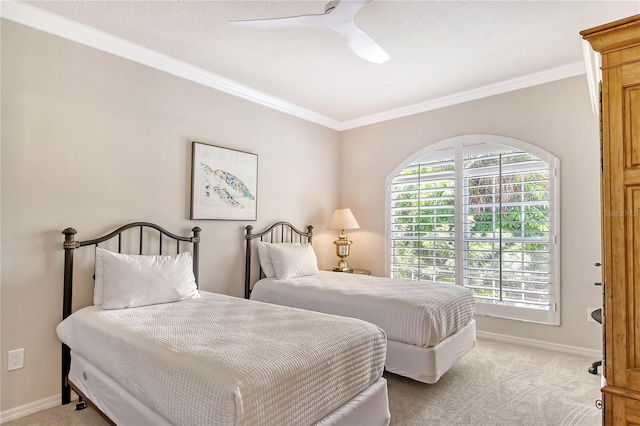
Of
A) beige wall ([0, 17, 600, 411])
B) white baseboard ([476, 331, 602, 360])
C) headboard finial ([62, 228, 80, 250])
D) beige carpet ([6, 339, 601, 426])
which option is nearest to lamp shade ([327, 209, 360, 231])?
beige wall ([0, 17, 600, 411])

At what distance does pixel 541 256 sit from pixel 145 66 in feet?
12.9

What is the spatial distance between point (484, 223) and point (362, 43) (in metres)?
2.34

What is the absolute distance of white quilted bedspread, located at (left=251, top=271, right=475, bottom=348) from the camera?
252cm

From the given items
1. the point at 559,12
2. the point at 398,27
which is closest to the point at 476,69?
the point at 559,12

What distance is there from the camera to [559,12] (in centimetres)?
247

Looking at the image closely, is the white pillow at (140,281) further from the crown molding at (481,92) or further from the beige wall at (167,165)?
the crown molding at (481,92)

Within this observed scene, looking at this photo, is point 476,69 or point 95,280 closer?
point 95,280

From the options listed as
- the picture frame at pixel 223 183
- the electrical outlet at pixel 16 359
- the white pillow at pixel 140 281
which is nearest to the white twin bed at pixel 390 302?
the picture frame at pixel 223 183

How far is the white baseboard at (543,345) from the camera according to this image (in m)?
3.25

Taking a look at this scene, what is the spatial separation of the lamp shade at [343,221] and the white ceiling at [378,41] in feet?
4.49

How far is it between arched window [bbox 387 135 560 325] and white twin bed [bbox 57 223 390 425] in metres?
2.19

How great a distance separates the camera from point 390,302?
2.68 meters

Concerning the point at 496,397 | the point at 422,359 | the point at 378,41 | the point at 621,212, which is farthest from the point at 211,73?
the point at 496,397

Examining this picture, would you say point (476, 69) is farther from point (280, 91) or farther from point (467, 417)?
point (467, 417)
